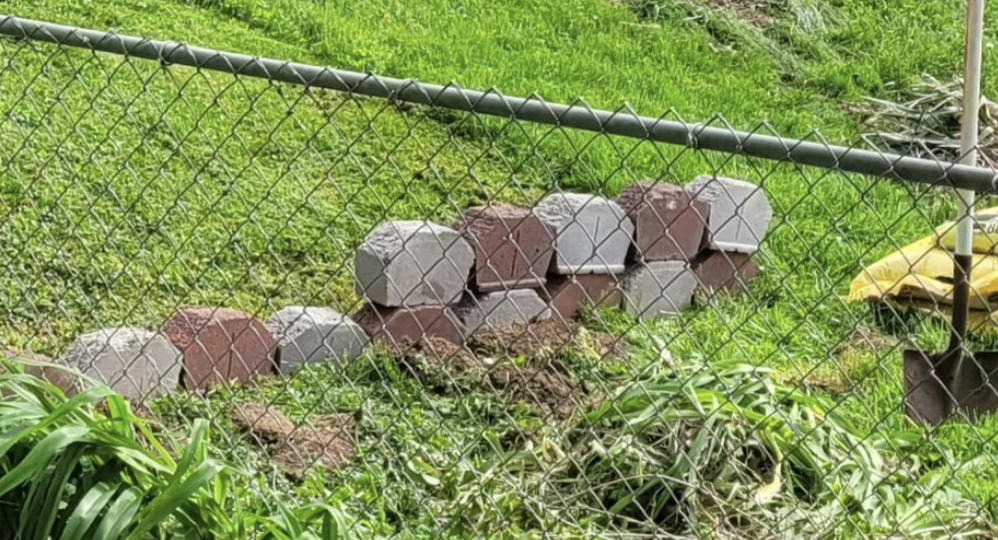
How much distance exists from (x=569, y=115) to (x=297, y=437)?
5.03 feet

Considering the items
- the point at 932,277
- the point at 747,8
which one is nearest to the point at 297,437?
the point at 932,277

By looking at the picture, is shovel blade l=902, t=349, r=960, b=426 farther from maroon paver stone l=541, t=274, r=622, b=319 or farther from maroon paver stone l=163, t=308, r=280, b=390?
maroon paver stone l=163, t=308, r=280, b=390

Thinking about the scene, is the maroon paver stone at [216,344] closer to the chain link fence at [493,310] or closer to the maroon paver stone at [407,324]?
the chain link fence at [493,310]

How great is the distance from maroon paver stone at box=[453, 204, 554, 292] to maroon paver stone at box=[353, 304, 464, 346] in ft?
0.55

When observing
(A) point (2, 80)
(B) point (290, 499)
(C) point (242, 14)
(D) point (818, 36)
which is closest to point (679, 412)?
(B) point (290, 499)

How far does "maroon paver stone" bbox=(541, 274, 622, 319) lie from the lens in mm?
4758

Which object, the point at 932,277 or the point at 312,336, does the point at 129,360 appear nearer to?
the point at 312,336

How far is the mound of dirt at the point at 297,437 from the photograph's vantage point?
3.79 metres

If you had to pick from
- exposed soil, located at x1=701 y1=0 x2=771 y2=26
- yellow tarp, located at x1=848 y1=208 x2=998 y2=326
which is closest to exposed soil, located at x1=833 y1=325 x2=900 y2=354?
yellow tarp, located at x1=848 y1=208 x2=998 y2=326

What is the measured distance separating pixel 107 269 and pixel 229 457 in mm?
1269

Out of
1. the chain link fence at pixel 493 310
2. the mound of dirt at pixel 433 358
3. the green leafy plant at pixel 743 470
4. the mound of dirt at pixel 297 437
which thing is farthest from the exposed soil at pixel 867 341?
the mound of dirt at pixel 297 437

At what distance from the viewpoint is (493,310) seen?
4547 mm

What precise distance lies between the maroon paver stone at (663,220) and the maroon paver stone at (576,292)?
0.49 ft

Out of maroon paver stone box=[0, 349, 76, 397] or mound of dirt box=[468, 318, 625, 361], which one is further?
mound of dirt box=[468, 318, 625, 361]
